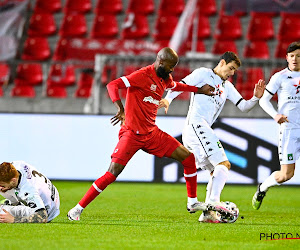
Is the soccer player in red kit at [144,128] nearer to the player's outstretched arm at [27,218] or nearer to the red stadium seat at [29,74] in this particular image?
the player's outstretched arm at [27,218]

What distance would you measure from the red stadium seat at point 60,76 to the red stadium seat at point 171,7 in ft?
11.2

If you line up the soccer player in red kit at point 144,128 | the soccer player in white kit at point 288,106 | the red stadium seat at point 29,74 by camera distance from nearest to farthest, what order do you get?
the soccer player in red kit at point 144,128 → the soccer player in white kit at point 288,106 → the red stadium seat at point 29,74

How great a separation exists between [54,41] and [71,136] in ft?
18.0

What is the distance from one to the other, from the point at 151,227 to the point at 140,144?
0.99 m

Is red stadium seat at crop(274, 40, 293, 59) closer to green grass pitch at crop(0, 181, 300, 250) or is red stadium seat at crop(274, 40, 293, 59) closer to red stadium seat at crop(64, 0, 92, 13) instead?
red stadium seat at crop(64, 0, 92, 13)

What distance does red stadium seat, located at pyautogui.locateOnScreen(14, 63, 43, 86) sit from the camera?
16469 millimetres

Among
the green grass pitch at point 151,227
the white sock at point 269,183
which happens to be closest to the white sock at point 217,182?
the green grass pitch at point 151,227

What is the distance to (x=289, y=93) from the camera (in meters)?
8.44

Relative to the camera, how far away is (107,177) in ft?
24.6

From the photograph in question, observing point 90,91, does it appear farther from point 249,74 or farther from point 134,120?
point 134,120

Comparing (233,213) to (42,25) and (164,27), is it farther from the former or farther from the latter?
(42,25)

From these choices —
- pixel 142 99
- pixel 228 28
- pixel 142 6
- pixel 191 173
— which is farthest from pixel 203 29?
pixel 142 99

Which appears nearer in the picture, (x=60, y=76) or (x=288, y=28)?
(x=60, y=76)

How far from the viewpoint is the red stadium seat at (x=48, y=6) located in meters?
18.4
